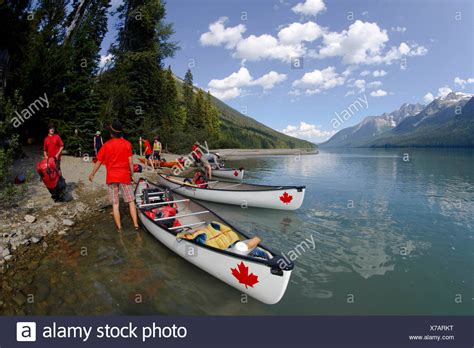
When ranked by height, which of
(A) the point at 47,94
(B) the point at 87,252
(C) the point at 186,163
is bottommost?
(B) the point at 87,252

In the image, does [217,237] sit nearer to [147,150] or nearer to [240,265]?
[240,265]

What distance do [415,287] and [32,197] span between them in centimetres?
1225

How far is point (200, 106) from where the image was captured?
200 feet

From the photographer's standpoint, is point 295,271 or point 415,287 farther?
point 295,271

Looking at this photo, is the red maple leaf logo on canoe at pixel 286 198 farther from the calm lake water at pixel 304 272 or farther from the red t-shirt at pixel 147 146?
the red t-shirt at pixel 147 146

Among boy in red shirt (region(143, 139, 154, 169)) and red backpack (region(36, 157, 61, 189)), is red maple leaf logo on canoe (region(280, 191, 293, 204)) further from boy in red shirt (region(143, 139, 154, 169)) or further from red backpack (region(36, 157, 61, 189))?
boy in red shirt (region(143, 139, 154, 169))

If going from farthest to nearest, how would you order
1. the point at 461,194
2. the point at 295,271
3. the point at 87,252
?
the point at 461,194, the point at 87,252, the point at 295,271

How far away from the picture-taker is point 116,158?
7023mm

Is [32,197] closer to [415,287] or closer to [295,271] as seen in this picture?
[295,271]

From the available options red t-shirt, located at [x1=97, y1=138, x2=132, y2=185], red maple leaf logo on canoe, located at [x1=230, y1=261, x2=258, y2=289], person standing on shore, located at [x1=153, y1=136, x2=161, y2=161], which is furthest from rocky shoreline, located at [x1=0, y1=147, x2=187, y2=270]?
person standing on shore, located at [x1=153, y1=136, x2=161, y2=161]

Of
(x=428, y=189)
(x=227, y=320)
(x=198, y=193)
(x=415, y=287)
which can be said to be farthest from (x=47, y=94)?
(x=428, y=189)

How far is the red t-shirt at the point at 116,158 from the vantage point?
693 centimetres

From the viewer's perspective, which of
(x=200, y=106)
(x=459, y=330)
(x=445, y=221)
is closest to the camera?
(x=459, y=330)

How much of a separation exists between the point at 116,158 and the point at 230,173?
1266 centimetres
